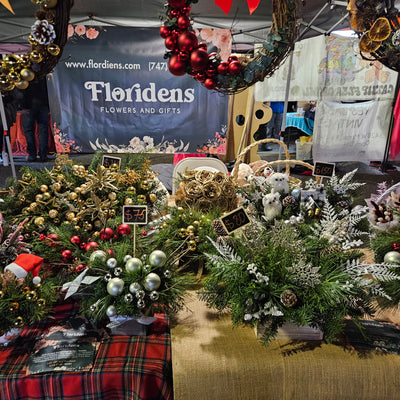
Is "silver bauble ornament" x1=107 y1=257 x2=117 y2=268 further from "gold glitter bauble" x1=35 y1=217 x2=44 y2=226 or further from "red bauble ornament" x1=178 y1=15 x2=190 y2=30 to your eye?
"red bauble ornament" x1=178 y1=15 x2=190 y2=30

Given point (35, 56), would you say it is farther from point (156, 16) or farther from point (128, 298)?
point (156, 16)

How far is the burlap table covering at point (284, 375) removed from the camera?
844mm

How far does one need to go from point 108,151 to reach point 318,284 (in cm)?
265

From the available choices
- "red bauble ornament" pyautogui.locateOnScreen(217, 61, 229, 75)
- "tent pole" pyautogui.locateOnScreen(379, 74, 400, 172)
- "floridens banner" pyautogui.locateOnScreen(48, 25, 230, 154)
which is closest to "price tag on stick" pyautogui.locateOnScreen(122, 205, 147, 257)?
"red bauble ornament" pyautogui.locateOnScreen(217, 61, 229, 75)

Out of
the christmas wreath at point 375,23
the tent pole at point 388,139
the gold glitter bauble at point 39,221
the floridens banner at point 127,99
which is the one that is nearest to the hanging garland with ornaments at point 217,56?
the christmas wreath at point 375,23

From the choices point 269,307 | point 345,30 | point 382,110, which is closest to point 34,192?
point 269,307

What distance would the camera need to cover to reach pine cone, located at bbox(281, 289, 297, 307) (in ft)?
2.63

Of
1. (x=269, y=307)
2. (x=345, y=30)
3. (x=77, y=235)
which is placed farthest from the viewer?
(x=345, y=30)

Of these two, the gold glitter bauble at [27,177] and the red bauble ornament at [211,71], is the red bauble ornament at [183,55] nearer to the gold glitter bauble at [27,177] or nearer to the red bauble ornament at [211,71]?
the red bauble ornament at [211,71]

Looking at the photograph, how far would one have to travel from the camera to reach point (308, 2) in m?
2.36

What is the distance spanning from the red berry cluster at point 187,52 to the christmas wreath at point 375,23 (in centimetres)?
57

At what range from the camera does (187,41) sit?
1.40 m

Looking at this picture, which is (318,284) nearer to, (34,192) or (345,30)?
(34,192)

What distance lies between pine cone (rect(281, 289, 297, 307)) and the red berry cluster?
3.43 feet
